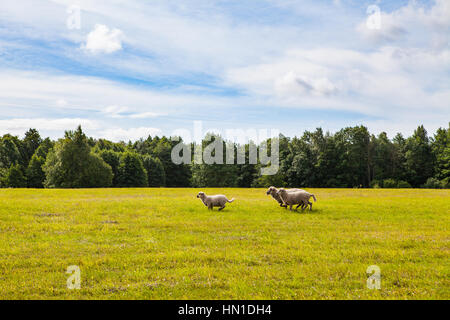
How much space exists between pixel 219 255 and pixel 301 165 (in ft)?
299

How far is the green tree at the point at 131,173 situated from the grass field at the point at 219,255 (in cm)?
8466

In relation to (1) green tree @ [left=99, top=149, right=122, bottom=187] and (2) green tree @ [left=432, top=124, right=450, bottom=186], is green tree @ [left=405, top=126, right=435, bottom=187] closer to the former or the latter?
(2) green tree @ [left=432, top=124, right=450, bottom=186]

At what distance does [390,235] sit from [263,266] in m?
9.08

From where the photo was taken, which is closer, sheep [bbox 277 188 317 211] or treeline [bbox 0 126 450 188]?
sheep [bbox 277 188 317 211]

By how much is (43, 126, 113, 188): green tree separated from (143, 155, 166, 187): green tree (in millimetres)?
28966

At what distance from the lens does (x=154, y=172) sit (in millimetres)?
121438

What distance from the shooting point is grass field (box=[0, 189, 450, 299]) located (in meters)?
9.46

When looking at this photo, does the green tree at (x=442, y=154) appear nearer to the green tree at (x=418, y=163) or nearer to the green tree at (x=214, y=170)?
the green tree at (x=418, y=163)

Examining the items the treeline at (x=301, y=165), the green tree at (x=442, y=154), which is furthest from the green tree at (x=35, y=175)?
the green tree at (x=442, y=154)

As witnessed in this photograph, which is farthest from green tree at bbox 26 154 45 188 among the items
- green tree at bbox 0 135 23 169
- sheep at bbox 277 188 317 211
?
sheep at bbox 277 188 317 211

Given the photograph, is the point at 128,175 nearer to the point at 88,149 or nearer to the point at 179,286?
the point at 88,149

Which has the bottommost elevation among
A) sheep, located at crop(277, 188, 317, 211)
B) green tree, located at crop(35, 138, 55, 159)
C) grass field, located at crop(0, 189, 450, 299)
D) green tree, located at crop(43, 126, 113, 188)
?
grass field, located at crop(0, 189, 450, 299)

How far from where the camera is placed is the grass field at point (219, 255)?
946 cm
